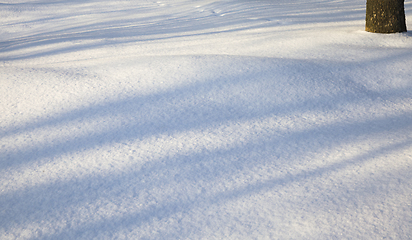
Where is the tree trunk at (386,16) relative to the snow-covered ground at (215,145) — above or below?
above

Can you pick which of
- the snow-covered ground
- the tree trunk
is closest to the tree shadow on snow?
the snow-covered ground

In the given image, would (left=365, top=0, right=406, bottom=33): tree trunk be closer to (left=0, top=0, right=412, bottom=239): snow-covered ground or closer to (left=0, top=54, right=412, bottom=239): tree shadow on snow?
(left=0, top=0, right=412, bottom=239): snow-covered ground

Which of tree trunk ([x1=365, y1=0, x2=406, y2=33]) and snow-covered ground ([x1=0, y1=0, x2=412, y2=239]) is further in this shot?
tree trunk ([x1=365, y1=0, x2=406, y2=33])

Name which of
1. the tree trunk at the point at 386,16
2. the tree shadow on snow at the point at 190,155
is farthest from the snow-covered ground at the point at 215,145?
the tree trunk at the point at 386,16

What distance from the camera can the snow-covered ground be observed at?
140 centimetres

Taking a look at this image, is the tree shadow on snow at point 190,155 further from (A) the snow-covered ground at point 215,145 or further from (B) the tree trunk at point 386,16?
(B) the tree trunk at point 386,16

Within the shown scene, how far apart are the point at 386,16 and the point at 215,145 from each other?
3.27m

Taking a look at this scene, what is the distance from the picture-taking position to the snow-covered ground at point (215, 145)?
1.40 metres

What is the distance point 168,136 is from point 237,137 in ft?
1.49

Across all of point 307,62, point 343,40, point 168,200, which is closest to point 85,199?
point 168,200

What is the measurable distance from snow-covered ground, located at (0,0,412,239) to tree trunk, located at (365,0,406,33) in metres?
0.28

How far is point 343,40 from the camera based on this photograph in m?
3.69

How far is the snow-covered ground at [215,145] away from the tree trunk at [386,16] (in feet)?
0.92

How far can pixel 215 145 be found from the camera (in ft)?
6.30
